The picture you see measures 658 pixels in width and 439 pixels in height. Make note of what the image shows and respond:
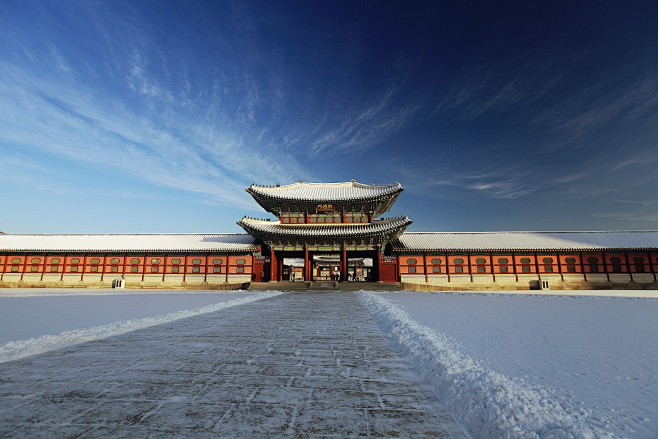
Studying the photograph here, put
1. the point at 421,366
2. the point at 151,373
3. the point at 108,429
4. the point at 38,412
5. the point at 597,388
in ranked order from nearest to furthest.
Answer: the point at 108,429 < the point at 38,412 < the point at 597,388 < the point at 151,373 < the point at 421,366

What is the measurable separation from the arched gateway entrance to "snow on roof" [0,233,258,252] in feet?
8.61

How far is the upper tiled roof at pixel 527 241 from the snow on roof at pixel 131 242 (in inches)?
597

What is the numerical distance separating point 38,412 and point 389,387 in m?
3.04

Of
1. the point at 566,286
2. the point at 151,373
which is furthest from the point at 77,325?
the point at 566,286

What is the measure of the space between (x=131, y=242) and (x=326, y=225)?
62.5 ft

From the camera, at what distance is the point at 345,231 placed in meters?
24.6

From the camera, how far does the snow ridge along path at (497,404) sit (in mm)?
2184

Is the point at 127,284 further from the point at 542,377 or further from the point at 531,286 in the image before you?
the point at 531,286

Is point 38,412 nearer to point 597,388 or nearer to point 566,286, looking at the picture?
point 597,388

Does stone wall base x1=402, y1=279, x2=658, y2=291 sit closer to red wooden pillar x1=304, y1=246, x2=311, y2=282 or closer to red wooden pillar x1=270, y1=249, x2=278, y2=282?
red wooden pillar x1=304, y1=246, x2=311, y2=282

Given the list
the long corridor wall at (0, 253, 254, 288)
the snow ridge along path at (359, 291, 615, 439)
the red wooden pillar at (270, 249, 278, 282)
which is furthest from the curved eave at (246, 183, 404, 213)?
the snow ridge along path at (359, 291, 615, 439)

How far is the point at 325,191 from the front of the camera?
29094 mm

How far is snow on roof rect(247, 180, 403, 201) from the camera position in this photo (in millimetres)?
25875

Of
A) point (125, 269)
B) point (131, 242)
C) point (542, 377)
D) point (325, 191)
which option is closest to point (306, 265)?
point (325, 191)
